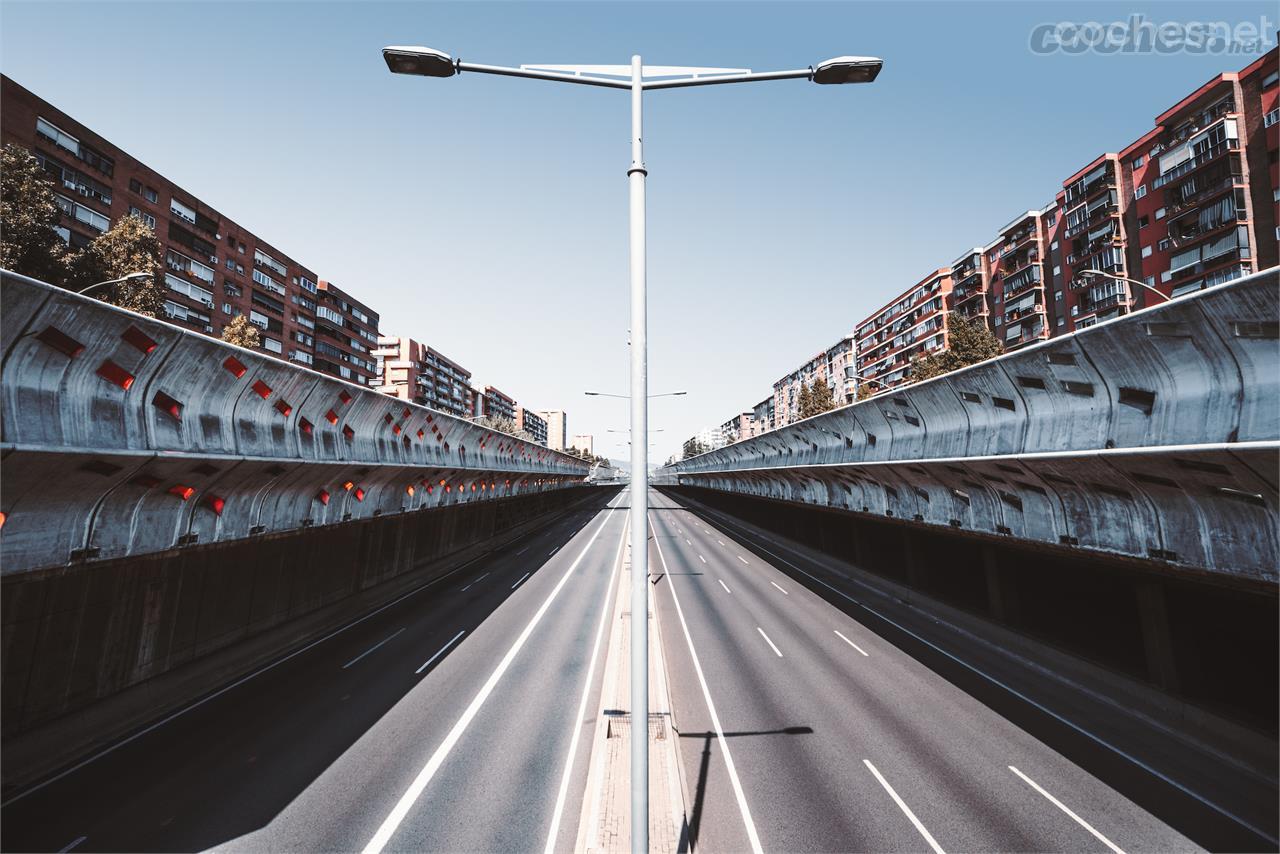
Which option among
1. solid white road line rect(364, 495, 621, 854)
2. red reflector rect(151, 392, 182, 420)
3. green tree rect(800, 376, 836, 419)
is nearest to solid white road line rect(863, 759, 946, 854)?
solid white road line rect(364, 495, 621, 854)

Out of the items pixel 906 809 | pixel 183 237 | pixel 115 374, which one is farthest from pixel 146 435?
pixel 183 237

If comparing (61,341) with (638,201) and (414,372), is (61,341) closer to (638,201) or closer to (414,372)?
(638,201)

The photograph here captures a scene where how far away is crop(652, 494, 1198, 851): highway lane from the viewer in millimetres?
8594

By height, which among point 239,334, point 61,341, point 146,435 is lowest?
point 146,435

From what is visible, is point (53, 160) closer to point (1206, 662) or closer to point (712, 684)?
point (712, 684)

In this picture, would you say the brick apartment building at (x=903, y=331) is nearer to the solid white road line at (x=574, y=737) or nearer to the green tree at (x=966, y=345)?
the green tree at (x=966, y=345)

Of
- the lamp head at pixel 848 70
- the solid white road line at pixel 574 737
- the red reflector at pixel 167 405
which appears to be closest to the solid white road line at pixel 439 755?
the solid white road line at pixel 574 737

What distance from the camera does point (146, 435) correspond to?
8.48m

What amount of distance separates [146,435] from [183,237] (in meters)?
62.6

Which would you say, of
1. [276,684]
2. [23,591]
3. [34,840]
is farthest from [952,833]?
[23,591]

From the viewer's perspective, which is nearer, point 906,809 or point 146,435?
point 146,435

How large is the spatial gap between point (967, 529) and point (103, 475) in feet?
67.8

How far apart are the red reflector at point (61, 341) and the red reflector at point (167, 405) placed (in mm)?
1476

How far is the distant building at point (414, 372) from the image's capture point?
108 metres
